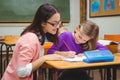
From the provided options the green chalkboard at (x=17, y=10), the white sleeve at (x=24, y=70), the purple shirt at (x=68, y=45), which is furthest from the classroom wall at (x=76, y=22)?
the white sleeve at (x=24, y=70)

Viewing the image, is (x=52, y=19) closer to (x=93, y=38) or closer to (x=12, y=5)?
(x=93, y=38)

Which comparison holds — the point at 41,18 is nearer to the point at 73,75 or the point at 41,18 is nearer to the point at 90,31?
the point at 90,31

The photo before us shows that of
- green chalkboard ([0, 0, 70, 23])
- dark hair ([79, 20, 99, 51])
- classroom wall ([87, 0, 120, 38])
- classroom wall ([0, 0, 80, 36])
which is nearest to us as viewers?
dark hair ([79, 20, 99, 51])

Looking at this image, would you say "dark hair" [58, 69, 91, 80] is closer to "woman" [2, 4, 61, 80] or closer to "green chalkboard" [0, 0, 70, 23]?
"woman" [2, 4, 61, 80]

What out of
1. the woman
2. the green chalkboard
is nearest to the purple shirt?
the woman

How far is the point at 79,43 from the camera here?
2.19m

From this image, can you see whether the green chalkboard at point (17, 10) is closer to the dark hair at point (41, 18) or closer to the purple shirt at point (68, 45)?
the purple shirt at point (68, 45)

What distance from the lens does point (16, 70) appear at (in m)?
1.68

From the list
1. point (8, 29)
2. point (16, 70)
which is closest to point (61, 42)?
point (16, 70)

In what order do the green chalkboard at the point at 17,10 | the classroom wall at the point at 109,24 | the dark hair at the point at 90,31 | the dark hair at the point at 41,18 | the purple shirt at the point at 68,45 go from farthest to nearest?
the green chalkboard at the point at 17,10
the classroom wall at the point at 109,24
the purple shirt at the point at 68,45
the dark hair at the point at 90,31
the dark hair at the point at 41,18

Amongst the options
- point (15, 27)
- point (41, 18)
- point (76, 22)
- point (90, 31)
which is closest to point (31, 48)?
point (41, 18)

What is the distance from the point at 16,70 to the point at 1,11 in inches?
154

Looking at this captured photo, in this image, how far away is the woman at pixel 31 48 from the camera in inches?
63.9

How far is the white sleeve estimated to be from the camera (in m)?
1.61
